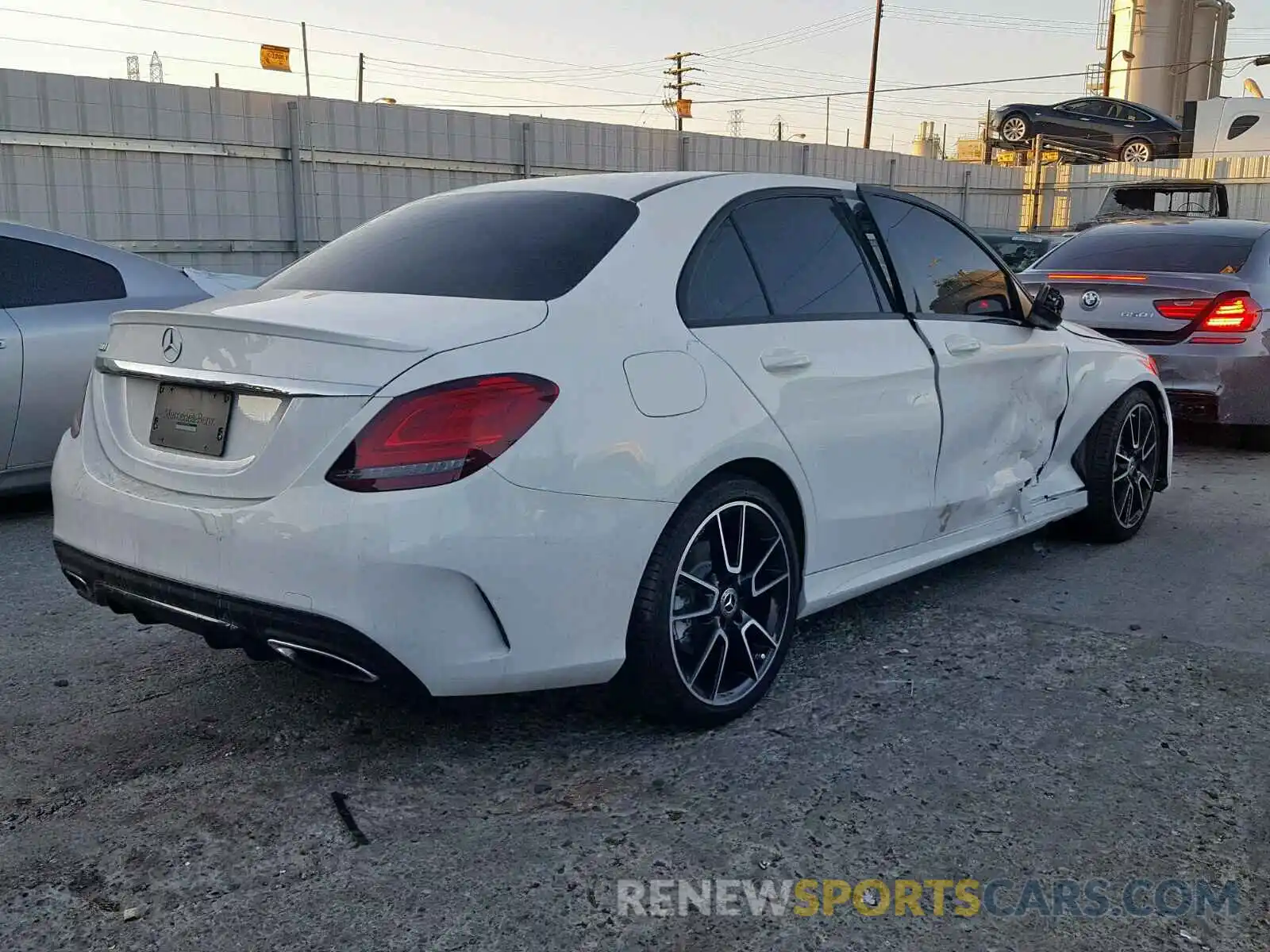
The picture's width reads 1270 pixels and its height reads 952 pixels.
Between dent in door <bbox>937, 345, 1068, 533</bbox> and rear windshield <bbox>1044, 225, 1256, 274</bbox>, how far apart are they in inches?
130

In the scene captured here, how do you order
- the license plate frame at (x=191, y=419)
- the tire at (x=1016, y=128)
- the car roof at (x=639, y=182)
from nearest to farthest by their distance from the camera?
the license plate frame at (x=191, y=419) < the car roof at (x=639, y=182) < the tire at (x=1016, y=128)

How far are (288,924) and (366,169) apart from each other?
13.7m

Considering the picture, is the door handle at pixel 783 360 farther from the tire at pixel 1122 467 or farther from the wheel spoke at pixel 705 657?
the tire at pixel 1122 467

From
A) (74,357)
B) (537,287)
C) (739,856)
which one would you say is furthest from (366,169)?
(739,856)

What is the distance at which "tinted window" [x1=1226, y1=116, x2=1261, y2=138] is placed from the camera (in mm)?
37688

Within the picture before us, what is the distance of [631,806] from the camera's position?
113 inches

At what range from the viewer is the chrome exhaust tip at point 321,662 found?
8.88 feet

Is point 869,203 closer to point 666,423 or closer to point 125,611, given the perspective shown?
point 666,423

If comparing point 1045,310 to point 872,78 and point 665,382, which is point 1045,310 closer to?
point 665,382

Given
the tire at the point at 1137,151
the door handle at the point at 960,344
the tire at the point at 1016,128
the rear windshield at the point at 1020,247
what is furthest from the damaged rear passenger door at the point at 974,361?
the tire at the point at 1137,151

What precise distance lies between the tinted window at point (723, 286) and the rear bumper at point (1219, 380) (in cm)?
450

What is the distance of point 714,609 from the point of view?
10.6 ft

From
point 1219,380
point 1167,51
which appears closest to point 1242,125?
point 1167,51

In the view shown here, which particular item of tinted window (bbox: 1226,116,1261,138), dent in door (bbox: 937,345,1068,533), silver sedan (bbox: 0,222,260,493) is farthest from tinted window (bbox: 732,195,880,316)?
tinted window (bbox: 1226,116,1261,138)
